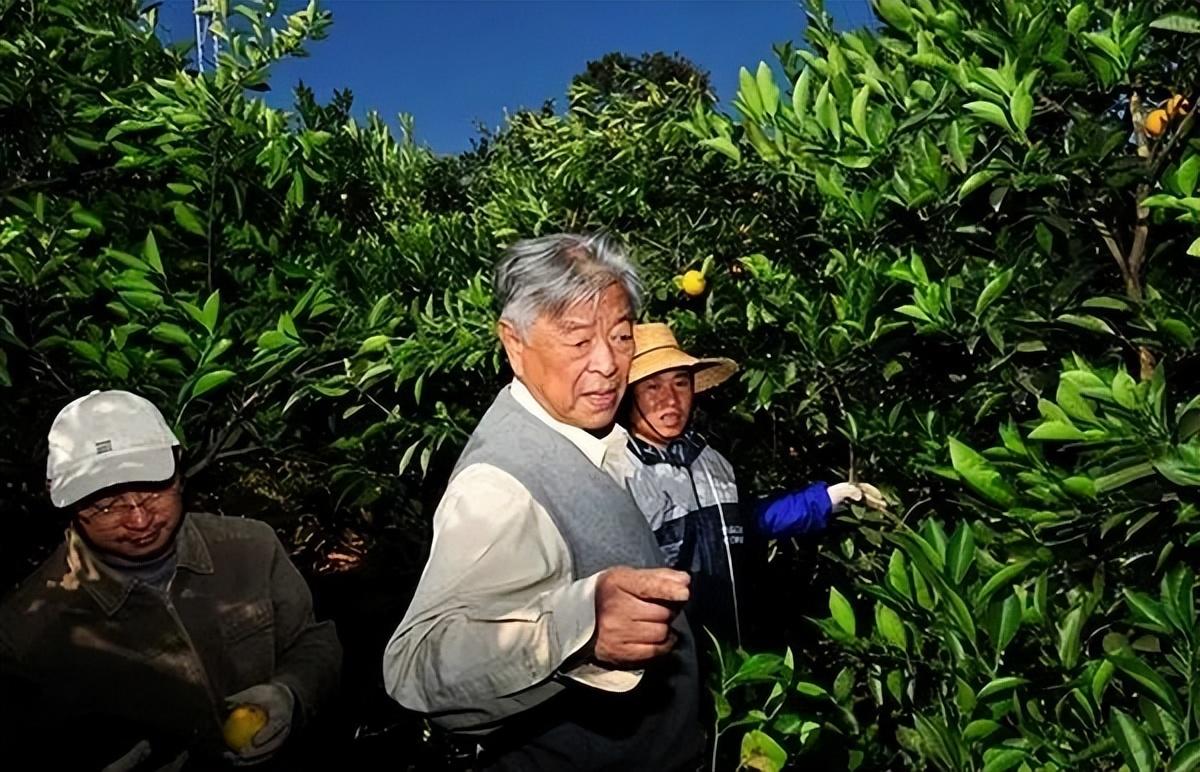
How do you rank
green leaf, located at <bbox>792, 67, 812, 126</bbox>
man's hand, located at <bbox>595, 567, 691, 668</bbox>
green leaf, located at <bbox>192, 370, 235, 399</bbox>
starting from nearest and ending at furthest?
man's hand, located at <bbox>595, 567, 691, 668</bbox>, green leaf, located at <bbox>792, 67, 812, 126</bbox>, green leaf, located at <bbox>192, 370, 235, 399</bbox>

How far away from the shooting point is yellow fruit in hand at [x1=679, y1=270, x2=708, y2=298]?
9.82ft

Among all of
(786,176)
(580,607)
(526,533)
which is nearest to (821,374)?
(786,176)

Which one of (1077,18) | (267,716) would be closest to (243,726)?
(267,716)

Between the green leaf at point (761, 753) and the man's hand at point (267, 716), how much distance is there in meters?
1.00

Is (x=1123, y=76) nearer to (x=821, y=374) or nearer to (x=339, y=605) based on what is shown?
(x=821, y=374)

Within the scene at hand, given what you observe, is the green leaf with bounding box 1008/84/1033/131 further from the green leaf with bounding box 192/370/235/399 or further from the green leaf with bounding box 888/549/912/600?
the green leaf with bounding box 192/370/235/399

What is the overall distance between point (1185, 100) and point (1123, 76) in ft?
0.58

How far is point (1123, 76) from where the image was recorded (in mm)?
1760

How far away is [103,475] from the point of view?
7.02 feet

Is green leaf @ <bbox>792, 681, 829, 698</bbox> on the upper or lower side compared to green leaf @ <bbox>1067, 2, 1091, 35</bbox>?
lower

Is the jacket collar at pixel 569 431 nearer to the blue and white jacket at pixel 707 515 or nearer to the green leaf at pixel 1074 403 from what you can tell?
the green leaf at pixel 1074 403

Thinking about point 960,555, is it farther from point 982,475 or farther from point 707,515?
point 707,515

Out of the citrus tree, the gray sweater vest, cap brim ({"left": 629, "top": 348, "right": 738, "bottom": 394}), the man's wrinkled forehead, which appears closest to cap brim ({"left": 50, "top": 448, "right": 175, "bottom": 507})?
the gray sweater vest

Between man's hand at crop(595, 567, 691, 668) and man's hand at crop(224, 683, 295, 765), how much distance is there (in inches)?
43.2
